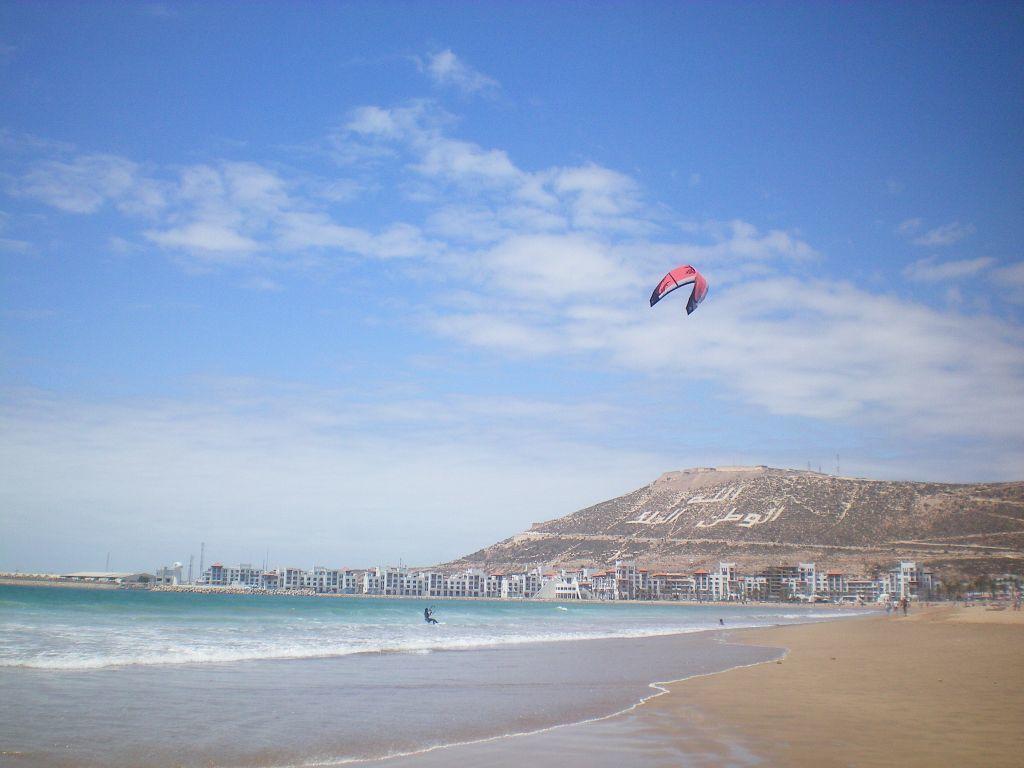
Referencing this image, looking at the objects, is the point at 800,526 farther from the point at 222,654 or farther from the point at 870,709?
the point at 870,709

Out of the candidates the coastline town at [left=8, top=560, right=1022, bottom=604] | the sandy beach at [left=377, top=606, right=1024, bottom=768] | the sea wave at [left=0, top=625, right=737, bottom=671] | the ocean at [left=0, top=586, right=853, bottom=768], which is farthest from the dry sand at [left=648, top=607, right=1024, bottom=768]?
the coastline town at [left=8, top=560, right=1022, bottom=604]

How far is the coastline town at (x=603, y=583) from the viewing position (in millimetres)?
111312

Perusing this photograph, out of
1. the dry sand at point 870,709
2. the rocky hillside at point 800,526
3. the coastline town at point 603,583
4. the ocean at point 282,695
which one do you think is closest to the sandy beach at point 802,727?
the dry sand at point 870,709

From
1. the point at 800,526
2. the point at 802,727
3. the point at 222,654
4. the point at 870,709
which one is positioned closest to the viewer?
the point at 802,727

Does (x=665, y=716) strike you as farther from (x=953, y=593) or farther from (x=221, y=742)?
(x=953, y=593)

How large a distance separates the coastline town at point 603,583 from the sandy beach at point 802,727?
282 ft

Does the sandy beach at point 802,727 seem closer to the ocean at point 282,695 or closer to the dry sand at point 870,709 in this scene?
the dry sand at point 870,709

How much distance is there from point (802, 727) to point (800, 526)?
149 meters

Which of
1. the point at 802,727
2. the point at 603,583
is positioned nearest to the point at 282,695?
the point at 802,727

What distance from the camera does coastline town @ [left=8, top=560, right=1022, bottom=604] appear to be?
11131 cm

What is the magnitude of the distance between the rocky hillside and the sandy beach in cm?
11415

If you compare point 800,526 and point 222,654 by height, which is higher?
point 800,526

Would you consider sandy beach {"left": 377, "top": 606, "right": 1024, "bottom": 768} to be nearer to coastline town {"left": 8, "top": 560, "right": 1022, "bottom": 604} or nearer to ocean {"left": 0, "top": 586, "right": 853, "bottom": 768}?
ocean {"left": 0, "top": 586, "right": 853, "bottom": 768}

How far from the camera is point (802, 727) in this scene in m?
8.66
